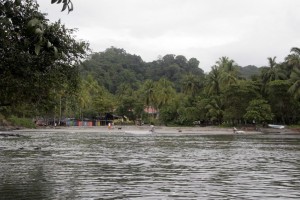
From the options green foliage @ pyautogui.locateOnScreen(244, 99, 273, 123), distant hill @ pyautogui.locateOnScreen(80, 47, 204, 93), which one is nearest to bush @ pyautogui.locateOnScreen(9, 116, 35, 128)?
green foliage @ pyautogui.locateOnScreen(244, 99, 273, 123)

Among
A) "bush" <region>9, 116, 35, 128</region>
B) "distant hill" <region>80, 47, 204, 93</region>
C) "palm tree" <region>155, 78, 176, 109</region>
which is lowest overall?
"bush" <region>9, 116, 35, 128</region>

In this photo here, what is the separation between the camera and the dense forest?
16812 millimetres

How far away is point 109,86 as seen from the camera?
541 ft

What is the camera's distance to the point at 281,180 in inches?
699

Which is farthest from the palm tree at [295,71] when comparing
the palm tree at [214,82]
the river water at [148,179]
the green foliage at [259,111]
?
the river water at [148,179]

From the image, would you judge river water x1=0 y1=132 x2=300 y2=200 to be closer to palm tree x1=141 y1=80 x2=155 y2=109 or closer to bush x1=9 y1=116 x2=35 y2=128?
bush x1=9 y1=116 x2=35 y2=128

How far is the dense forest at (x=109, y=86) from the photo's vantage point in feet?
55.2

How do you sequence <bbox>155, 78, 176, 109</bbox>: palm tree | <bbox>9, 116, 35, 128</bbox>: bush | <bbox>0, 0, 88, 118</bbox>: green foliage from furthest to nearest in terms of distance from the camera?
<bbox>155, 78, 176, 109</bbox>: palm tree < <bbox>9, 116, 35, 128</bbox>: bush < <bbox>0, 0, 88, 118</bbox>: green foliage

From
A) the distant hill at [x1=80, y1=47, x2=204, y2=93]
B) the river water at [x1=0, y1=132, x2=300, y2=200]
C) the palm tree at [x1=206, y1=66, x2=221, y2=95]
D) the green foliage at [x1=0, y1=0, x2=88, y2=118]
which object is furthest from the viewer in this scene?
the distant hill at [x1=80, y1=47, x2=204, y2=93]

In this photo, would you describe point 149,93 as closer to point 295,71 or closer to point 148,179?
point 295,71

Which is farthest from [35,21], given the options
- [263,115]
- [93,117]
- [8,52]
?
[93,117]

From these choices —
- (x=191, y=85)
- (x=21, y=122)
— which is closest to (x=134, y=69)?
(x=191, y=85)

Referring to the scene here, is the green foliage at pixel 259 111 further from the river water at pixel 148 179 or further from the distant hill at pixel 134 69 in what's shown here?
the distant hill at pixel 134 69

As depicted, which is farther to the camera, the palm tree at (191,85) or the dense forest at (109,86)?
the palm tree at (191,85)
